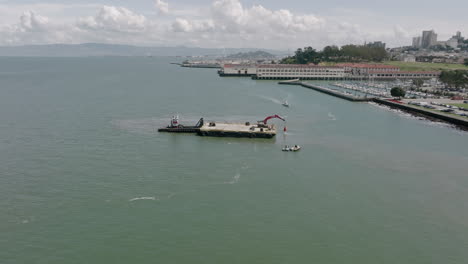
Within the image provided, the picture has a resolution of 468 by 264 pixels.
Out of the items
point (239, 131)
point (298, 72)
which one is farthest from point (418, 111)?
point (298, 72)

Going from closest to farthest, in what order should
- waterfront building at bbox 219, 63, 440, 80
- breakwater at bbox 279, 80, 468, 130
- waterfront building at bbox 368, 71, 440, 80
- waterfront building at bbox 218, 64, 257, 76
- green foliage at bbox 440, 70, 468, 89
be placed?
1. breakwater at bbox 279, 80, 468, 130
2. green foliage at bbox 440, 70, 468, 89
3. waterfront building at bbox 219, 63, 440, 80
4. waterfront building at bbox 368, 71, 440, 80
5. waterfront building at bbox 218, 64, 257, 76

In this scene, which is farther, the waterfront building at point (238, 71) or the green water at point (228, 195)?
the waterfront building at point (238, 71)

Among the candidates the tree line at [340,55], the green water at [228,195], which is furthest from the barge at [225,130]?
the tree line at [340,55]

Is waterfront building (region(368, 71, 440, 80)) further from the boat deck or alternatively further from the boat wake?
the boat wake

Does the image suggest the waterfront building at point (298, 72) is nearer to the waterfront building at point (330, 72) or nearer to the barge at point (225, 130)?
the waterfront building at point (330, 72)

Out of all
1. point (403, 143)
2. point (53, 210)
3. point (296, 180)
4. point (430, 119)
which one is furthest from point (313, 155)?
point (430, 119)

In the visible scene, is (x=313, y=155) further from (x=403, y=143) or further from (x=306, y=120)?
(x=306, y=120)

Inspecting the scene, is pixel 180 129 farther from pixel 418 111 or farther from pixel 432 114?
pixel 418 111

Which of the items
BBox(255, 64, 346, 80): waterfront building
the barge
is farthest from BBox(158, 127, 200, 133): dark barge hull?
BBox(255, 64, 346, 80): waterfront building
